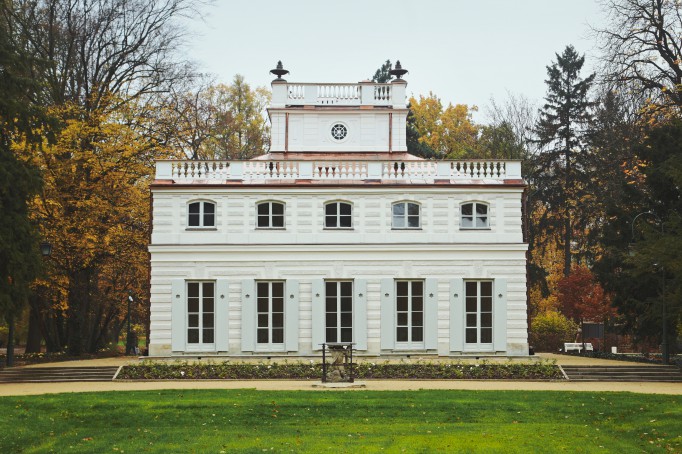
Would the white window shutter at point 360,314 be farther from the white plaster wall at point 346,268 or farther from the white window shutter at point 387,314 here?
the white window shutter at point 387,314

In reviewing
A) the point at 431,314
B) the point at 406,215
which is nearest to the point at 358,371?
the point at 431,314

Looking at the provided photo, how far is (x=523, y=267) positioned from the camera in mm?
37031

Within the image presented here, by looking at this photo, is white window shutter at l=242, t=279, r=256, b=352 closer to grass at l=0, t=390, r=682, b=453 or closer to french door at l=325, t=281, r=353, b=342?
french door at l=325, t=281, r=353, b=342

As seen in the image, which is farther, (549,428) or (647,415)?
(647,415)

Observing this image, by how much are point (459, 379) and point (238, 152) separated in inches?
1358

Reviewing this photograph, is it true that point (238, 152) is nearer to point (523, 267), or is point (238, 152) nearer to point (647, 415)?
point (523, 267)

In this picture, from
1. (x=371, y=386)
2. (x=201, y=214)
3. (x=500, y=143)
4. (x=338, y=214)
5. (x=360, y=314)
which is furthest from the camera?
(x=500, y=143)

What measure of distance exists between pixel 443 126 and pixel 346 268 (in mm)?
32398

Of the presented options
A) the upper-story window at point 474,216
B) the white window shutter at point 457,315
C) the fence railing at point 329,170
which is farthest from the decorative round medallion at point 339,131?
the white window shutter at point 457,315

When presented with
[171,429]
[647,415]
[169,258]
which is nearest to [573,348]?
[169,258]

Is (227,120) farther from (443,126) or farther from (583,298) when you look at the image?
(583,298)

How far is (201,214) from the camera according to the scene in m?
37.4

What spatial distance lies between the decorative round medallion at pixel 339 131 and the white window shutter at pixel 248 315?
9.79m

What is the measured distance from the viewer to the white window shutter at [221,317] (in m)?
36.5
